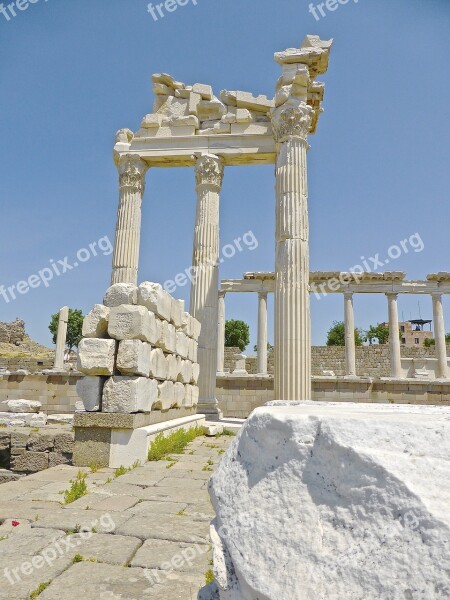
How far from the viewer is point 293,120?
40.3ft

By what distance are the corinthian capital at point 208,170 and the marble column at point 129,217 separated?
78.1 inches

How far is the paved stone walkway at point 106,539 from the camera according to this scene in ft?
8.33

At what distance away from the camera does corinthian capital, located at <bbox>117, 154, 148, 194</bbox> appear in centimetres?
1438

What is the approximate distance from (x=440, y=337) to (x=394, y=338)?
2745 mm

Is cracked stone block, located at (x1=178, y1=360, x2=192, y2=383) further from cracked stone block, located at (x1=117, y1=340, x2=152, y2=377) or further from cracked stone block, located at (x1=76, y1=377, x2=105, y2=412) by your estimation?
cracked stone block, located at (x1=76, y1=377, x2=105, y2=412)

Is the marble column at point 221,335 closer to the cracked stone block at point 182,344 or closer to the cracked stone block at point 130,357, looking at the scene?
the cracked stone block at point 182,344

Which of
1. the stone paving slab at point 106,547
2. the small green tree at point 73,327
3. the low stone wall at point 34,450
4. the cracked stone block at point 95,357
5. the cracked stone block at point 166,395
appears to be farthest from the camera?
the small green tree at point 73,327

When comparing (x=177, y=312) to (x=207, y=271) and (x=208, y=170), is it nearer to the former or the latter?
(x=207, y=271)

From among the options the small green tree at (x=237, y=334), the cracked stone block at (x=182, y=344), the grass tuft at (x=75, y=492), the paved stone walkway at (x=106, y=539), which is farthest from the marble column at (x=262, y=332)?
the small green tree at (x=237, y=334)

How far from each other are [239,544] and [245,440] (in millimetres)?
385

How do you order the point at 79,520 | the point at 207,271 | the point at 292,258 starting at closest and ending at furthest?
the point at 79,520 < the point at 292,258 < the point at 207,271

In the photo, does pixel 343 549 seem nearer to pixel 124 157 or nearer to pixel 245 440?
pixel 245 440

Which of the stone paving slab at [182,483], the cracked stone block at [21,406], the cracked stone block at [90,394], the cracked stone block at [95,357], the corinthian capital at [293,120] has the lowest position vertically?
the stone paving slab at [182,483]

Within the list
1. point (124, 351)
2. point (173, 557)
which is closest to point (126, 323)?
point (124, 351)
